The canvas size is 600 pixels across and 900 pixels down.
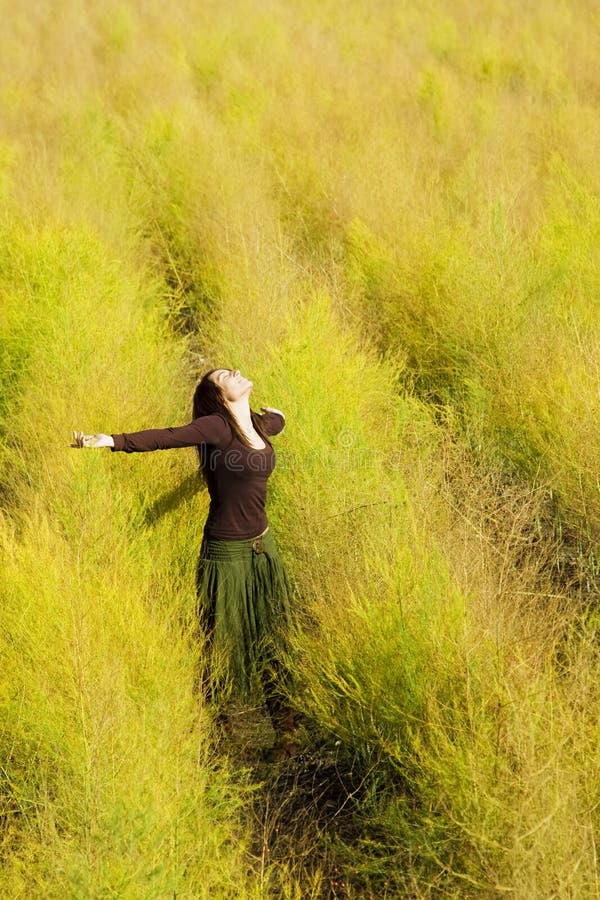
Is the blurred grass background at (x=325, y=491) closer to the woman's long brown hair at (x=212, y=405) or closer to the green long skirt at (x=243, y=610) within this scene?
the green long skirt at (x=243, y=610)

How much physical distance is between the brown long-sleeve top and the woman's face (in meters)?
0.09

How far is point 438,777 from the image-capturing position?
226 cm

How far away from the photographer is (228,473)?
9.22ft

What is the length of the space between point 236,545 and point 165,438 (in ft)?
1.52

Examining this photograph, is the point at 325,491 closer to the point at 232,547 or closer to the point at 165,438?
the point at 232,547

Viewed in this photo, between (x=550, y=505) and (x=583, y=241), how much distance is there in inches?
87.1

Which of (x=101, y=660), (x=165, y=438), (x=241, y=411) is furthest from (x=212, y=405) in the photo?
(x=101, y=660)

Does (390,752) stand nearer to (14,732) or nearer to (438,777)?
(438,777)

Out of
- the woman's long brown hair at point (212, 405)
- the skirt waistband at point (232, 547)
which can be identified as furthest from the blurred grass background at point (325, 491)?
the woman's long brown hair at point (212, 405)

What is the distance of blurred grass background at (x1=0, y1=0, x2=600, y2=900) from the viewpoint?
2158mm

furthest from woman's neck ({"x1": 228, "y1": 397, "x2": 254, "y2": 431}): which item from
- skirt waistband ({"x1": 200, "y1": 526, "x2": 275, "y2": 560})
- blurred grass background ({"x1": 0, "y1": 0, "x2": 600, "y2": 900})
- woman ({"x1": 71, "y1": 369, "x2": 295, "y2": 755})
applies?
blurred grass background ({"x1": 0, "y1": 0, "x2": 600, "y2": 900})

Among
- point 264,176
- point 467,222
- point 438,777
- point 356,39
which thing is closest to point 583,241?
point 467,222

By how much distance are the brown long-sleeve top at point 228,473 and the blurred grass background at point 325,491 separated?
365 millimetres

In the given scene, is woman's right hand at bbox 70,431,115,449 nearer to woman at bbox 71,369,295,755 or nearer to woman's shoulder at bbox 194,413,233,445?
woman at bbox 71,369,295,755
